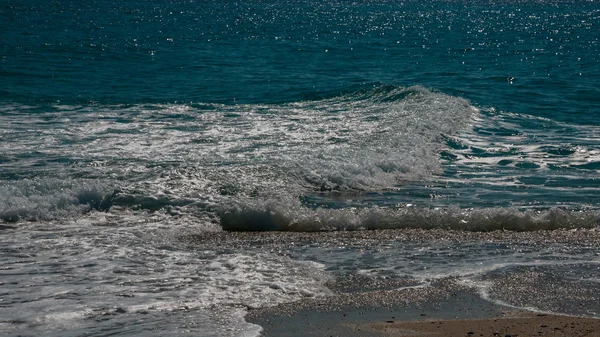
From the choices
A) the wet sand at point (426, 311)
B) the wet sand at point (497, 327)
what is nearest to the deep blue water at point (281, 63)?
the wet sand at point (426, 311)

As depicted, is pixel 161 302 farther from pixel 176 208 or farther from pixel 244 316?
pixel 176 208

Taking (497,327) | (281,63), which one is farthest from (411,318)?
(281,63)

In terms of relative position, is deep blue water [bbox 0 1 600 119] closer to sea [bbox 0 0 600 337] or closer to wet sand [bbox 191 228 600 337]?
sea [bbox 0 0 600 337]

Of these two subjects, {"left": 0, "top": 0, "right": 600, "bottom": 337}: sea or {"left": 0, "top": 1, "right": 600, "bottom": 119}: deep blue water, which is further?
{"left": 0, "top": 1, "right": 600, "bottom": 119}: deep blue water

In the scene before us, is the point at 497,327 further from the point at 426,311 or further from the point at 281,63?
the point at 281,63

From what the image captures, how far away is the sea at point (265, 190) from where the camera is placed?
22.3 feet

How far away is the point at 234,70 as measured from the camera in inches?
1080

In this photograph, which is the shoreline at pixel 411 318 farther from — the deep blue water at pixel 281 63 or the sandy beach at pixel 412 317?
the deep blue water at pixel 281 63

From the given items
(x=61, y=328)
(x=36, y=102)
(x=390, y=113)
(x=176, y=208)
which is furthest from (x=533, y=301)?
(x=36, y=102)

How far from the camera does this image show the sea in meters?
6.80

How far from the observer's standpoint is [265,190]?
10812mm

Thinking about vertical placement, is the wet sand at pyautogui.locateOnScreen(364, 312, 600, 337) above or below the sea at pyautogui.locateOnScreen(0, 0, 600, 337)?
above

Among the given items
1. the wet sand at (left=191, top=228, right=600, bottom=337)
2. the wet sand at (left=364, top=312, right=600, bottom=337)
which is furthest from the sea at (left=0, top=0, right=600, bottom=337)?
the wet sand at (left=364, top=312, right=600, bottom=337)

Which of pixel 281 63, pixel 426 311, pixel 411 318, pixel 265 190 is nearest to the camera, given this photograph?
pixel 411 318
